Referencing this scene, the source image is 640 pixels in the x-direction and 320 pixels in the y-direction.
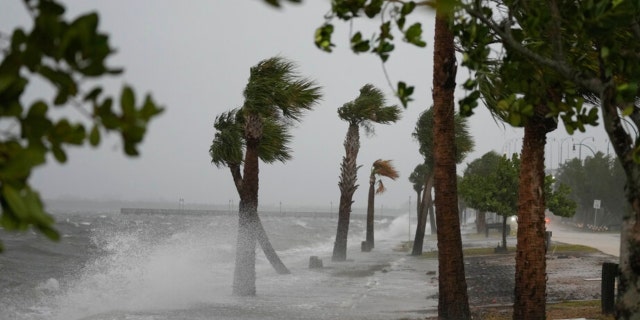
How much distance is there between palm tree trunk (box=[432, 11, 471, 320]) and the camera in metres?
11.4

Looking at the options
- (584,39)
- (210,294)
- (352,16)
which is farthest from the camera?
(210,294)

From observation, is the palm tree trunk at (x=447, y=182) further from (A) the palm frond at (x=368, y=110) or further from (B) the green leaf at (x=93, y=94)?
(A) the palm frond at (x=368, y=110)

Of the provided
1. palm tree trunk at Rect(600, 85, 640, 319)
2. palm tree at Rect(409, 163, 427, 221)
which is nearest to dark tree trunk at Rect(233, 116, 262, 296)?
palm tree trunk at Rect(600, 85, 640, 319)

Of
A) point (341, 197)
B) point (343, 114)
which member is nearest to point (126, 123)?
point (343, 114)

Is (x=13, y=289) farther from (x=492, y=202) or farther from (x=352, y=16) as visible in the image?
(x=352, y=16)

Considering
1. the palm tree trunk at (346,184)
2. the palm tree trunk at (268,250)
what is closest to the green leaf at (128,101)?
the palm tree trunk at (268,250)

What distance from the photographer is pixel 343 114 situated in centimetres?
3309

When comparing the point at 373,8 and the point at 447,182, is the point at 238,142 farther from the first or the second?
the point at 373,8

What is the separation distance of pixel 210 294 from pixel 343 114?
Answer: 1332 centimetres

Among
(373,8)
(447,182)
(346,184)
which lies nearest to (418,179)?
(346,184)

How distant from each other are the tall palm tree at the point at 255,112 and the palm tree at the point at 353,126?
459 inches

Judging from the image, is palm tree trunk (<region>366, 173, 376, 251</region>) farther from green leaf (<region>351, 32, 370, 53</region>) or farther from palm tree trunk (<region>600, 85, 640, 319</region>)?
green leaf (<region>351, 32, 370, 53</region>)

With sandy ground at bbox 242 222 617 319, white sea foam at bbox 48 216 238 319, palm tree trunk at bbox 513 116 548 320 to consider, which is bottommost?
white sea foam at bbox 48 216 238 319

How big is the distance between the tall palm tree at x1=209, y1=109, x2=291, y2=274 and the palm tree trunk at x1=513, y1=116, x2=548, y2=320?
1201cm
